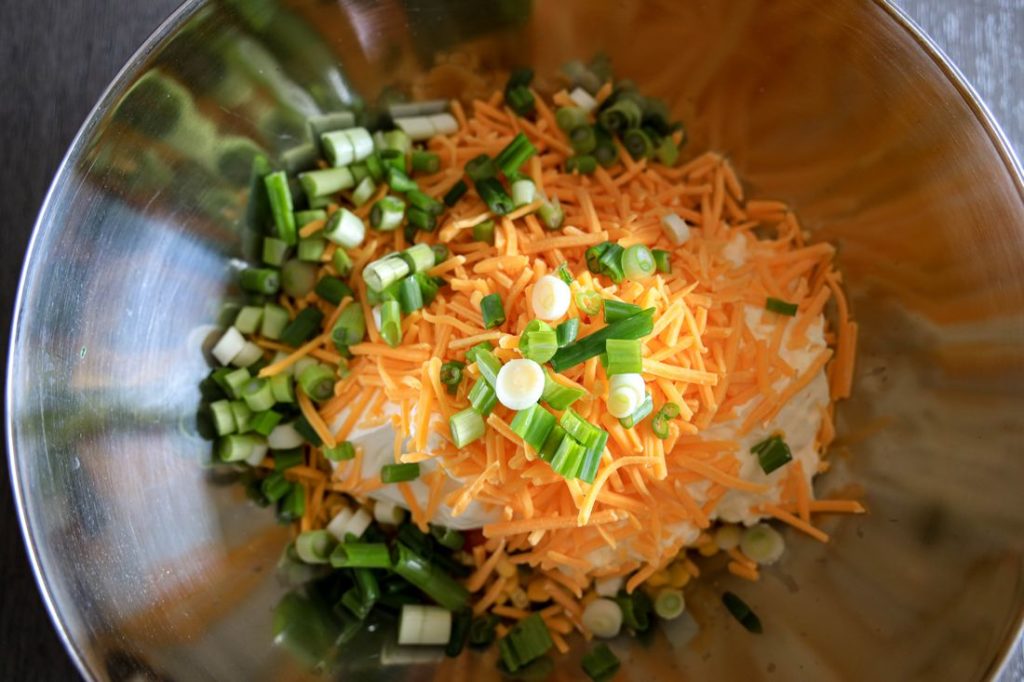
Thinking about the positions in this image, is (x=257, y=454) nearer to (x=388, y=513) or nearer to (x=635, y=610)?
(x=388, y=513)

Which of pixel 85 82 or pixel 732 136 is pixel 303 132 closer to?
pixel 85 82

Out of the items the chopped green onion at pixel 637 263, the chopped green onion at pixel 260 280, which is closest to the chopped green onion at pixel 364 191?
the chopped green onion at pixel 260 280

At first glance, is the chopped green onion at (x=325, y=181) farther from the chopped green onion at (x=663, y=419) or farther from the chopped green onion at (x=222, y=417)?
the chopped green onion at (x=663, y=419)

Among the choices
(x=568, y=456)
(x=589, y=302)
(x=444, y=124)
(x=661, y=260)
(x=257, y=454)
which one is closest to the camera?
(x=568, y=456)

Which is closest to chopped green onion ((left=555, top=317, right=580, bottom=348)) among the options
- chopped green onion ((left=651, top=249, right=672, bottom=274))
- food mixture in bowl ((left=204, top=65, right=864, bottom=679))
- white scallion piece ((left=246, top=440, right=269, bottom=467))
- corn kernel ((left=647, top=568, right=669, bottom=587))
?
food mixture in bowl ((left=204, top=65, right=864, bottom=679))

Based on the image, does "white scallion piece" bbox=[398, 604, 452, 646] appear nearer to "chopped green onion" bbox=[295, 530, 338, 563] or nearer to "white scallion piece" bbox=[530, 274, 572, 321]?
"chopped green onion" bbox=[295, 530, 338, 563]

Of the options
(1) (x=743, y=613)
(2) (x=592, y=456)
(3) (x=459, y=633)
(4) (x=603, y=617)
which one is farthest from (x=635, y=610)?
(2) (x=592, y=456)

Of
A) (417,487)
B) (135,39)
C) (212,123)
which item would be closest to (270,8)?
(212,123)
